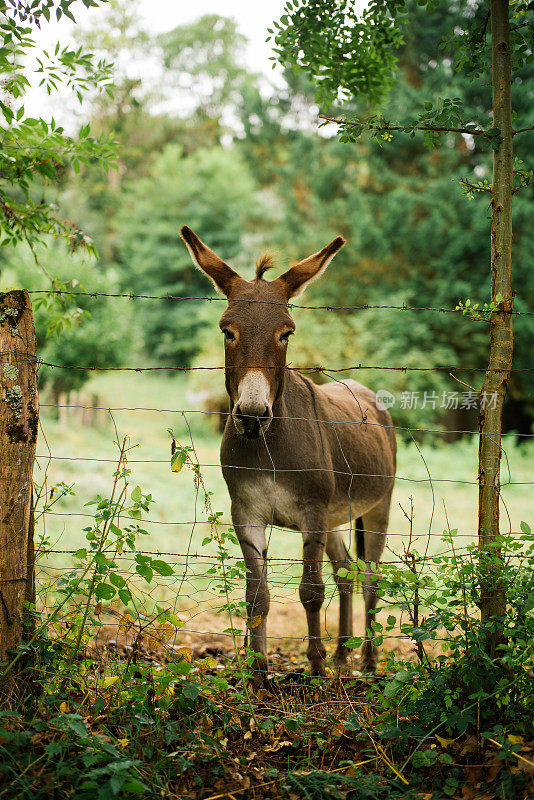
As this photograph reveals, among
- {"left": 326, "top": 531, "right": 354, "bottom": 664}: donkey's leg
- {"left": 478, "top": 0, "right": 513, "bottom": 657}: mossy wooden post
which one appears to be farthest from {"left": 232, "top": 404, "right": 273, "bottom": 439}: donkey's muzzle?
{"left": 326, "top": 531, "right": 354, "bottom": 664}: donkey's leg

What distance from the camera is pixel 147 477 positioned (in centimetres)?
1077

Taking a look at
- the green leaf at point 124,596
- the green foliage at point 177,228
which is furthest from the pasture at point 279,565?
the green foliage at point 177,228

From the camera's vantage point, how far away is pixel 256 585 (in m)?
3.40

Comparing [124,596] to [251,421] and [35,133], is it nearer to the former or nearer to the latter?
[251,421]

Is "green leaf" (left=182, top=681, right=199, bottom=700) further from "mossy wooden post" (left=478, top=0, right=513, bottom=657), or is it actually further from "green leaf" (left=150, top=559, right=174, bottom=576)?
"mossy wooden post" (left=478, top=0, right=513, bottom=657)

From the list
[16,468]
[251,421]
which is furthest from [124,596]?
[251,421]

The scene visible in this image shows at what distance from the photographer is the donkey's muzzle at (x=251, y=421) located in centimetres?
296

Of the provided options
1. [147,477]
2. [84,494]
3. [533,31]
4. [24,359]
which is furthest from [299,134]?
[24,359]

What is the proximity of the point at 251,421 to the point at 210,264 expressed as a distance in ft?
3.92

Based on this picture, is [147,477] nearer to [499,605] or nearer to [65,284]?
[65,284]

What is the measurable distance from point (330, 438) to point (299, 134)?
17.1 meters

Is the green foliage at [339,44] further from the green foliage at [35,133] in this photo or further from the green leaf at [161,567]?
the green leaf at [161,567]

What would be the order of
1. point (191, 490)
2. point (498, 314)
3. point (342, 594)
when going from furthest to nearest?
point (191, 490) < point (342, 594) < point (498, 314)

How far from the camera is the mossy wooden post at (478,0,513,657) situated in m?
2.91
